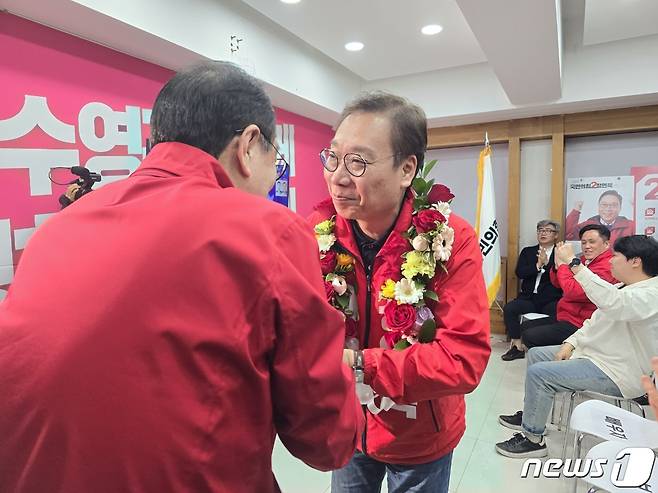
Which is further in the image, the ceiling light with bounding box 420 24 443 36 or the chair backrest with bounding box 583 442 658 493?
the ceiling light with bounding box 420 24 443 36

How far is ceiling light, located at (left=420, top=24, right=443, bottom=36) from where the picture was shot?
365cm

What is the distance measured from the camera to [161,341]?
21.6 inches

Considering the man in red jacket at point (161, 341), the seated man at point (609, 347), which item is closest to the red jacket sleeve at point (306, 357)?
the man in red jacket at point (161, 341)

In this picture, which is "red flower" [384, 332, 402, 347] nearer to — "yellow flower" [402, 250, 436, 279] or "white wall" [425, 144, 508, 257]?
"yellow flower" [402, 250, 436, 279]

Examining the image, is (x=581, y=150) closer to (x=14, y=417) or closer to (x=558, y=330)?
(x=558, y=330)

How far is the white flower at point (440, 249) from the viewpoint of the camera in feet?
3.64

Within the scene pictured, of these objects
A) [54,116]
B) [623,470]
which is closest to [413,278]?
[623,470]

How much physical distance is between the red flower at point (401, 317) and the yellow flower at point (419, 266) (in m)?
0.08

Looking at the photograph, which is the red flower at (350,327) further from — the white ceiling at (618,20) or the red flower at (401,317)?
the white ceiling at (618,20)

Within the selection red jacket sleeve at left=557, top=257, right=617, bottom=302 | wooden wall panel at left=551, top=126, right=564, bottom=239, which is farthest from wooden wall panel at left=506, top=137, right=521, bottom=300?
red jacket sleeve at left=557, top=257, right=617, bottom=302

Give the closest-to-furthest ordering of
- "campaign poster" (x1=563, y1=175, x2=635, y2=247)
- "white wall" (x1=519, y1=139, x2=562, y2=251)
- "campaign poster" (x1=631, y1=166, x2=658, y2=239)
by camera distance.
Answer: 1. "campaign poster" (x1=631, y1=166, x2=658, y2=239)
2. "campaign poster" (x1=563, y1=175, x2=635, y2=247)
3. "white wall" (x1=519, y1=139, x2=562, y2=251)

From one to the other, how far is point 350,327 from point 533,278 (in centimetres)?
419

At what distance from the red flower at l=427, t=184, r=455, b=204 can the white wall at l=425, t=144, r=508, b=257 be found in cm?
437

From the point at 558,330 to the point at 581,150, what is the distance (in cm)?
247
